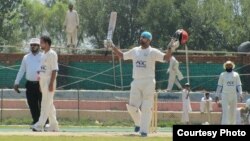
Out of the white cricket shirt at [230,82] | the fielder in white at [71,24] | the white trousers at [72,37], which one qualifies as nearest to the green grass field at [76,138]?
the white cricket shirt at [230,82]

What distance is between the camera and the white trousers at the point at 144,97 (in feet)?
61.3

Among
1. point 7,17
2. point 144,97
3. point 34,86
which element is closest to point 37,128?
point 34,86

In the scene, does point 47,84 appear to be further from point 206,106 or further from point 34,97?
point 206,106

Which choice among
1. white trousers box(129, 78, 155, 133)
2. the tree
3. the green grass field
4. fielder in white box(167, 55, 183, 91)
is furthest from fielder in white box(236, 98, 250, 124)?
the tree

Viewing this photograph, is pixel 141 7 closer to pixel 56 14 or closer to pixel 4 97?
pixel 56 14

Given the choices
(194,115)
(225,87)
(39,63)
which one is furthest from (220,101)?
(39,63)

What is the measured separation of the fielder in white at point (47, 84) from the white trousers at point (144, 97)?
183cm

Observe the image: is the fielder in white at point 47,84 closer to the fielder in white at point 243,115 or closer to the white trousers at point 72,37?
the fielder in white at point 243,115

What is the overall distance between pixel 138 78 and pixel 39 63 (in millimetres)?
3031

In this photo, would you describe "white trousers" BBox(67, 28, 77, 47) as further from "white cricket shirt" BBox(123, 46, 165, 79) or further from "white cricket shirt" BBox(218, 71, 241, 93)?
"white cricket shirt" BBox(123, 46, 165, 79)

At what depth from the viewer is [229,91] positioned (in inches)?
971

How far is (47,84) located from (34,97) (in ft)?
4.78

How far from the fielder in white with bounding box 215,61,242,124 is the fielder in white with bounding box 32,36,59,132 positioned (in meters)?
6.52

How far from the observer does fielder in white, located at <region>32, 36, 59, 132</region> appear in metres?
19.6
